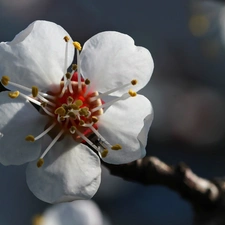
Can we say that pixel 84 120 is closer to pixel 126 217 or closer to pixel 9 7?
pixel 126 217

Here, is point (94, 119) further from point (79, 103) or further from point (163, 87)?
point (163, 87)

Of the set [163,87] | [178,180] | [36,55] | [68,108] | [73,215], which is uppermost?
[36,55]

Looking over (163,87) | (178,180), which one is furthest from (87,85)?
(163,87)

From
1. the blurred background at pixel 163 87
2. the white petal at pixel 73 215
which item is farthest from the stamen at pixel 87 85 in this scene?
the blurred background at pixel 163 87

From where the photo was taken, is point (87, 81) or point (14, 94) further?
point (87, 81)

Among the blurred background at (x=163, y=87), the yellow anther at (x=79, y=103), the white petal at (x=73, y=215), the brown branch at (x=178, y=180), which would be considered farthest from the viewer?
the blurred background at (x=163, y=87)

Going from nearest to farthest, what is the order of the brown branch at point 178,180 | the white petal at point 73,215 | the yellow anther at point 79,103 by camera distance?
1. the yellow anther at point 79,103
2. the brown branch at point 178,180
3. the white petal at point 73,215

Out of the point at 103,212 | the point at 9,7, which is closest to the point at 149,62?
the point at 103,212

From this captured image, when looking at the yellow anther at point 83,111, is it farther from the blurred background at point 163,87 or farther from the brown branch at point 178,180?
the blurred background at point 163,87
